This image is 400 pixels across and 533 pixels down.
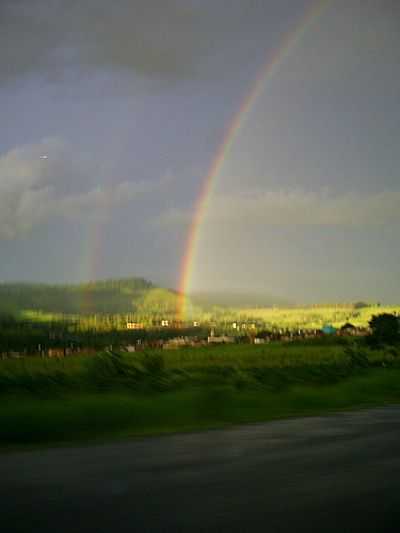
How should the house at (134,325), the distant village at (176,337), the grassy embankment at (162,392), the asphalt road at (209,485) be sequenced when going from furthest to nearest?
the house at (134,325)
the distant village at (176,337)
the grassy embankment at (162,392)
the asphalt road at (209,485)

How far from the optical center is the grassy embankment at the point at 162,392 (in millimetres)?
10422

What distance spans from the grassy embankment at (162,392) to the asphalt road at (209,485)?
4.67 ft

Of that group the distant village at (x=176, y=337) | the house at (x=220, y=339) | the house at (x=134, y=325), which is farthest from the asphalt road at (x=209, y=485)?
the house at (x=134, y=325)

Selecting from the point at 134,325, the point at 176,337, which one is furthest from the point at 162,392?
the point at 134,325

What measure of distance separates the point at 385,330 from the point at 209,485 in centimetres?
A: 1718

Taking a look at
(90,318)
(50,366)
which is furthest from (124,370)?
(90,318)

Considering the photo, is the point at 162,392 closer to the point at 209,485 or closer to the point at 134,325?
the point at 209,485

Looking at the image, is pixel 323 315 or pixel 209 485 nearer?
pixel 209 485

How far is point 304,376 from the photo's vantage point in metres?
15.8

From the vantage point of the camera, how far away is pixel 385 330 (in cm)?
2308

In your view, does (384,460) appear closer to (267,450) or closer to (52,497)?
(267,450)

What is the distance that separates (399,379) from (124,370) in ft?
23.2

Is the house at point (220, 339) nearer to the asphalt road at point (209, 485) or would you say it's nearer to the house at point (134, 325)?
the house at point (134, 325)

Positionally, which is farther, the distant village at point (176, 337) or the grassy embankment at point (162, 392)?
the distant village at point (176, 337)
